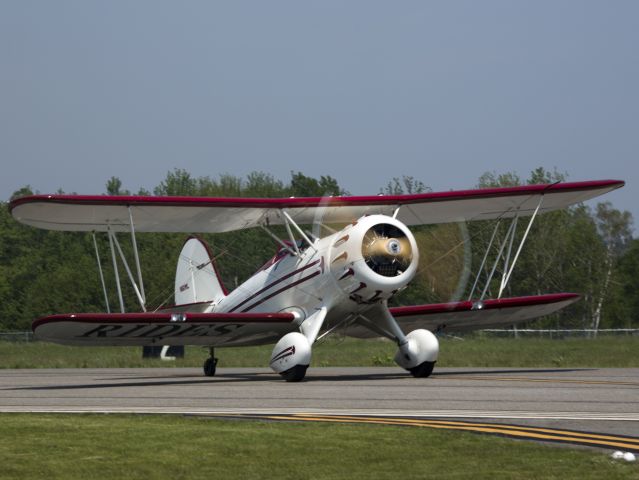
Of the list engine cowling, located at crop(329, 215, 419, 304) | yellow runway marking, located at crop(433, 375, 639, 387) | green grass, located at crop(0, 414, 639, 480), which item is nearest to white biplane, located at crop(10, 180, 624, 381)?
engine cowling, located at crop(329, 215, 419, 304)

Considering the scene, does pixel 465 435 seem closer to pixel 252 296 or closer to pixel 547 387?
pixel 547 387

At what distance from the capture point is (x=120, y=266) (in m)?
71.6

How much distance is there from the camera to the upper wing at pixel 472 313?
22.4 m

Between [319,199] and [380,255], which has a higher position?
[319,199]

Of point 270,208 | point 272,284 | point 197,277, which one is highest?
point 270,208

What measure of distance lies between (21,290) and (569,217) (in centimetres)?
3970

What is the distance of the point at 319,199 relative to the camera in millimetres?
21641

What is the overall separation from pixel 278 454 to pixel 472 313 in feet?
46.2

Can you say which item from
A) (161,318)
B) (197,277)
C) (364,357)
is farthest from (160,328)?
(364,357)

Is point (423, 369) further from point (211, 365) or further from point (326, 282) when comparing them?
point (211, 365)

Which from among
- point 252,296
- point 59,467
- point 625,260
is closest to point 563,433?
point 59,467

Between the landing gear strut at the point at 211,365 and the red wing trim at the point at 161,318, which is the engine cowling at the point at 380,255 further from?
the landing gear strut at the point at 211,365

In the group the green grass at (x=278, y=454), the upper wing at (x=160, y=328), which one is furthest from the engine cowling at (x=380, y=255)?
the green grass at (x=278, y=454)

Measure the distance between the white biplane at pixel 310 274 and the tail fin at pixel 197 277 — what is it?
1459 millimetres
